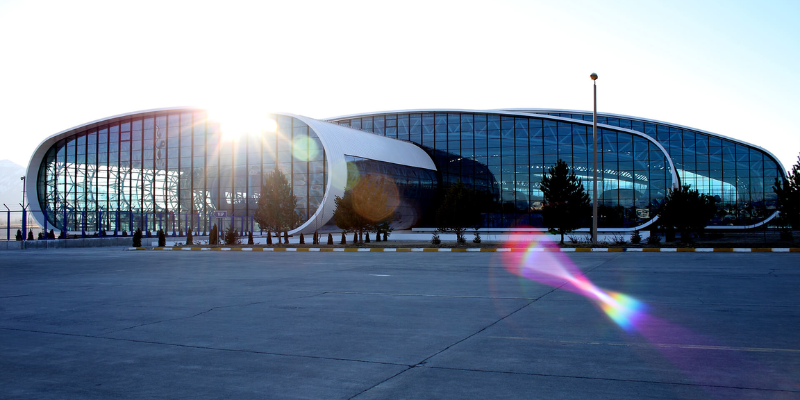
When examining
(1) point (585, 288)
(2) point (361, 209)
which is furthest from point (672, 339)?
(2) point (361, 209)

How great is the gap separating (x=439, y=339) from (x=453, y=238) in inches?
1291

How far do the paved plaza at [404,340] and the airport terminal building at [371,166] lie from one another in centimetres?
3022

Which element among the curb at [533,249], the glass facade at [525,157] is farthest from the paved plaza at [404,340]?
the glass facade at [525,157]

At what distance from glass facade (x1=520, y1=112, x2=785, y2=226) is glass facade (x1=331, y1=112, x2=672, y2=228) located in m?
10.4

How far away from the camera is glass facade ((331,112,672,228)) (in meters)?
46.0

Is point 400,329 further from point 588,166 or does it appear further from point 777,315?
point 588,166

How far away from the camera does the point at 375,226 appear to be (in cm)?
3653

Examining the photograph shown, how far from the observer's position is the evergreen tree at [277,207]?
36156 millimetres

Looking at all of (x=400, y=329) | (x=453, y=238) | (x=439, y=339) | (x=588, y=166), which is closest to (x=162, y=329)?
(x=400, y=329)

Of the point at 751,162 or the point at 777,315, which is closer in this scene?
the point at 777,315

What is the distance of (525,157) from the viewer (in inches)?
1961

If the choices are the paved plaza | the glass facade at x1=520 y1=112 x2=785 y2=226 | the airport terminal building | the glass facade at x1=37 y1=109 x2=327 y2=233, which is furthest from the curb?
the glass facade at x1=520 y1=112 x2=785 y2=226

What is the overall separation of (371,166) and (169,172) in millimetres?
17869

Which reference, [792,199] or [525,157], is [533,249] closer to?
[792,199]
